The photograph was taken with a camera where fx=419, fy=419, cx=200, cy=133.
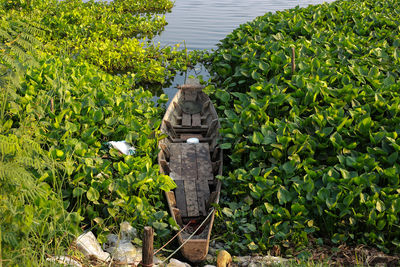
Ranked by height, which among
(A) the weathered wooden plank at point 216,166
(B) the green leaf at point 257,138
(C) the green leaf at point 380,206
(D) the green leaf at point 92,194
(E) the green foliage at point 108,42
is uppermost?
(E) the green foliage at point 108,42

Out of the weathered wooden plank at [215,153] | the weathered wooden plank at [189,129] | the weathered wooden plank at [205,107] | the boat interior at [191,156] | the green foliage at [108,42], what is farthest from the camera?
the green foliage at [108,42]

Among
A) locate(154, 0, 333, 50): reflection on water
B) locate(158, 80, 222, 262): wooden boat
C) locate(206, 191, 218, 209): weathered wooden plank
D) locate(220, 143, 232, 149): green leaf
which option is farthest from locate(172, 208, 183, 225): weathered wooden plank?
locate(154, 0, 333, 50): reflection on water

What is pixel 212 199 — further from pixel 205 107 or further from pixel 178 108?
pixel 178 108

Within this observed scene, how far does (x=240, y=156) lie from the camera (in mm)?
5750

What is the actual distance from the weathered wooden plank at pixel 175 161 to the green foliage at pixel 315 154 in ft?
2.35

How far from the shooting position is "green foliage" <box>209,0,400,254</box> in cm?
455

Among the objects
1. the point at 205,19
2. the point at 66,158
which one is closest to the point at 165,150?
the point at 66,158

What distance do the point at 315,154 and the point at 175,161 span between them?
197 cm

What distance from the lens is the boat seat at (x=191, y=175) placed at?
517cm

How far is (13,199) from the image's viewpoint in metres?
3.29

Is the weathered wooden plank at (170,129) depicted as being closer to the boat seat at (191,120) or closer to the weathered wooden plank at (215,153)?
the boat seat at (191,120)

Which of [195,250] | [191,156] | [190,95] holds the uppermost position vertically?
[190,95]

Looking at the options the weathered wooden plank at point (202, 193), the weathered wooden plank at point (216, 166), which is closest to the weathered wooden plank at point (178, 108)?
the weathered wooden plank at point (216, 166)

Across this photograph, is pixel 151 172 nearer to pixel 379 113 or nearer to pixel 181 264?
pixel 181 264
